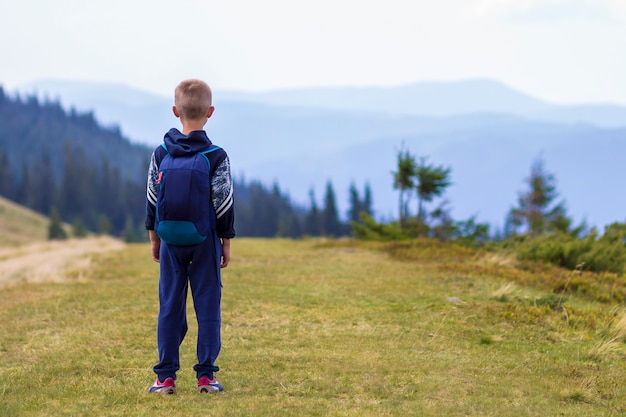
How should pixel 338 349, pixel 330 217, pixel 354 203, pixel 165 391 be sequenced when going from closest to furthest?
1. pixel 165 391
2. pixel 338 349
3. pixel 354 203
4. pixel 330 217

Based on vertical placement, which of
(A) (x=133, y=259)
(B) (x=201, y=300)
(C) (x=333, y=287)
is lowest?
(A) (x=133, y=259)

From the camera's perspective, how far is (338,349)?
7281mm

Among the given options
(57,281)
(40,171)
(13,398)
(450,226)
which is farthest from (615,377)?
(40,171)

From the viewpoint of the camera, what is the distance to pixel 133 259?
18.6 metres

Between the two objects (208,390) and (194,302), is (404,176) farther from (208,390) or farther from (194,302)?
(208,390)

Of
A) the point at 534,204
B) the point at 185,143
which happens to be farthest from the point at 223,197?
the point at 534,204

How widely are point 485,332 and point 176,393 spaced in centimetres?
434

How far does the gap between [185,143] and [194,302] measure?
1389 mm

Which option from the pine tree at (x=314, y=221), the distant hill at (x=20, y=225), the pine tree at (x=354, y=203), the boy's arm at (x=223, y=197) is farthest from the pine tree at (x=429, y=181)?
the pine tree at (x=314, y=221)

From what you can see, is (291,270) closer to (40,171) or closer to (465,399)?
(465,399)

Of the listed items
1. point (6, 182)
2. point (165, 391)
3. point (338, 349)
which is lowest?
point (6, 182)

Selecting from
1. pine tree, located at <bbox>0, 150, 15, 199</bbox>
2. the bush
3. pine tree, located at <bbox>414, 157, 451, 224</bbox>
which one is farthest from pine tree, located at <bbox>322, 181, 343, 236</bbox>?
the bush

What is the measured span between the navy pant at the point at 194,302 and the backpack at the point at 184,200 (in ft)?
0.78

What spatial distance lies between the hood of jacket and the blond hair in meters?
0.16
